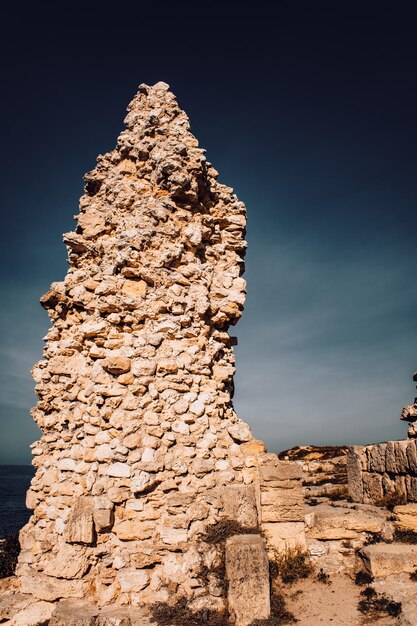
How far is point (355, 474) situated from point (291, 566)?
3.15 meters

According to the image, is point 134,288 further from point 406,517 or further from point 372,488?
point 372,488

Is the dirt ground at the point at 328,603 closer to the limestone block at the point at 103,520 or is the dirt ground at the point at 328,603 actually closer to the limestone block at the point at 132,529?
the limestone block at the point at 132,529

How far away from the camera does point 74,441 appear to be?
5.76 metres

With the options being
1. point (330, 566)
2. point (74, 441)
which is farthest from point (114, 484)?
point (330, 566)

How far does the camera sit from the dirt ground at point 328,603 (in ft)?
14.7

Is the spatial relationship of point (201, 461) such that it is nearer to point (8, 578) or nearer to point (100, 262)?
point (8, 578)

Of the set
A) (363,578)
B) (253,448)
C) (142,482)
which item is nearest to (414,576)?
(363,578)

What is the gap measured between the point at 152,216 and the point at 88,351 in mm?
2551

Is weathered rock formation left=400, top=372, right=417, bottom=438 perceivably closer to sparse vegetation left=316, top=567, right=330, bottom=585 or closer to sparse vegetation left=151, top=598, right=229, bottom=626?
sparse vegetation left=316, top=567, right=330, bottom=585

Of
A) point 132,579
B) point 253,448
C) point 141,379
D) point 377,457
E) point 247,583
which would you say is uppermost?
point 141,379

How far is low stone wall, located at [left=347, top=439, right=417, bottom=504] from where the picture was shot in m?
6.61

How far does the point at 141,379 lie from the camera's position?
580 cm

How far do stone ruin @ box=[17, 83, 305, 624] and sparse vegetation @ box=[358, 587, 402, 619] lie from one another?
1.10m

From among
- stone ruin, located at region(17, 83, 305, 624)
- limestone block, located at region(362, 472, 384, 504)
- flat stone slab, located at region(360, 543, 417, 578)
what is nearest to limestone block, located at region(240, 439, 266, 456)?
stone ruin, located at region(17, 83, 305, 624)
